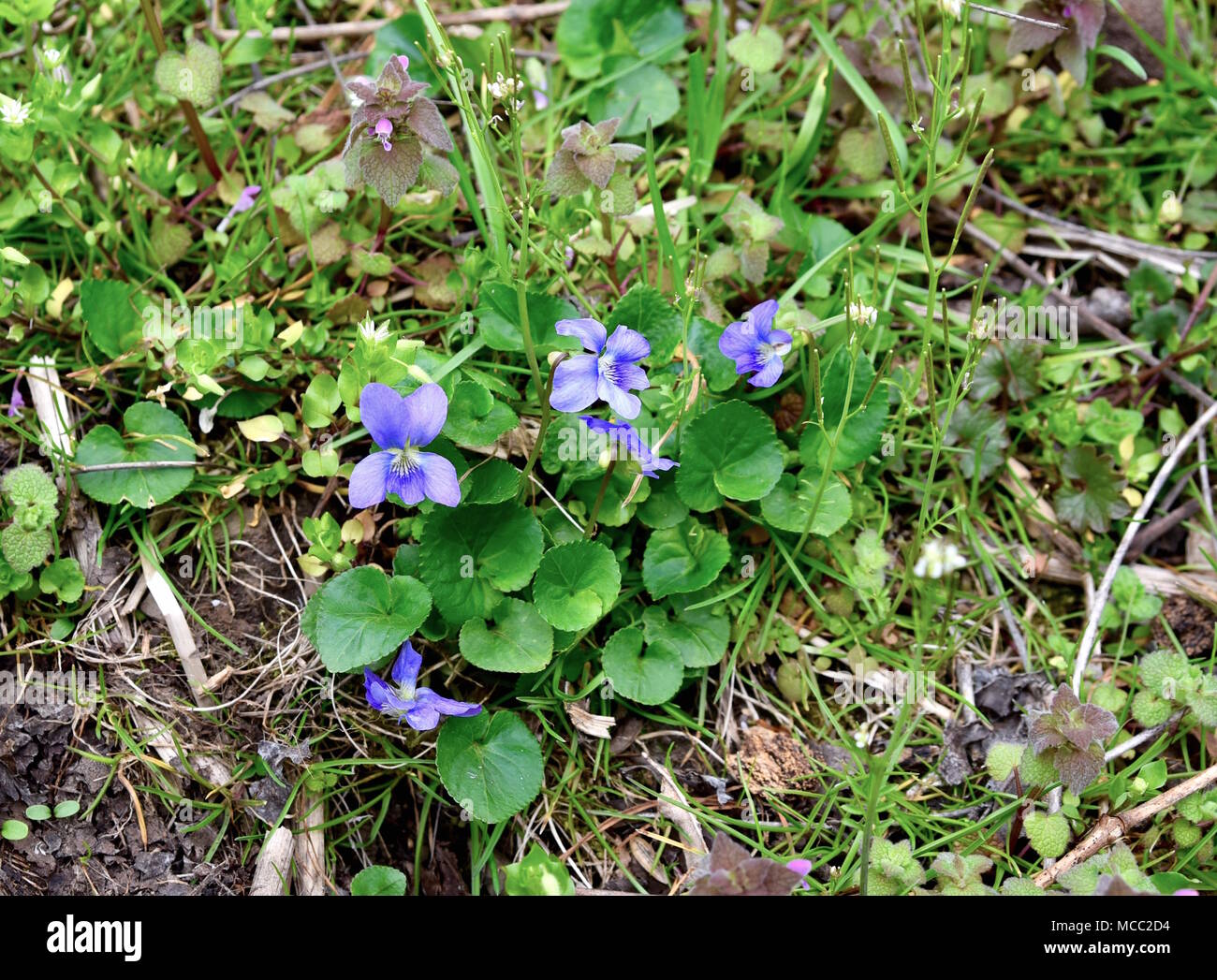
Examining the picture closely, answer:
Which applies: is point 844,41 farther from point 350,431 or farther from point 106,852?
point 106,852

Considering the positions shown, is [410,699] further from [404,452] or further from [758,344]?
[758,344]

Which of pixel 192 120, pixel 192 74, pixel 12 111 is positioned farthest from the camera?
pixel 192 120

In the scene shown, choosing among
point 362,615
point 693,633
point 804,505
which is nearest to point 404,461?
point 362,615

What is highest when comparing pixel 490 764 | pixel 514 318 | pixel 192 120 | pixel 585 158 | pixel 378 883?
pixel 585 158

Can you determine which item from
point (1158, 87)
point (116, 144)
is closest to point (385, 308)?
point (116, 144)

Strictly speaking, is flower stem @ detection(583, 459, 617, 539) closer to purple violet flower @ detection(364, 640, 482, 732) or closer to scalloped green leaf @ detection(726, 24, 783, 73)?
purple violet flower @ detection(364, 640, 482, 732)

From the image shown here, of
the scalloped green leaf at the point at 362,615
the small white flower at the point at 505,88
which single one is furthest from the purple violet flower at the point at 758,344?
the scalloped green leaf at the point at 362,615
